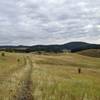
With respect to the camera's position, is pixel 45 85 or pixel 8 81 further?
pixel 8 81

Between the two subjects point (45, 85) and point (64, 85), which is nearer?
point (45, 85)

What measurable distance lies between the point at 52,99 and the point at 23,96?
5.32 feet

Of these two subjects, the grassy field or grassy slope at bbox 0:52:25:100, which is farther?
the grassy field

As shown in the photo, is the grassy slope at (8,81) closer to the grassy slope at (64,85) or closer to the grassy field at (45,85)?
the grassy field at (45,85)

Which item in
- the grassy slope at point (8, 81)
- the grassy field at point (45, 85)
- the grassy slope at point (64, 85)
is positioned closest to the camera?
the grassy slope at point (8, 81)

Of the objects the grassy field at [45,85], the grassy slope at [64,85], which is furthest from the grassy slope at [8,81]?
the grassy slope at [64,85]

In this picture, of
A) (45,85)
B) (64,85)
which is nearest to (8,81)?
(45,85)

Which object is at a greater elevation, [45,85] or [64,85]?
[45,85]

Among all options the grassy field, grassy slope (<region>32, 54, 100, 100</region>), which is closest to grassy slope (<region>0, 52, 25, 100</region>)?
the grassy field

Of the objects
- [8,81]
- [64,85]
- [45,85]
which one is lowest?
[64,85]

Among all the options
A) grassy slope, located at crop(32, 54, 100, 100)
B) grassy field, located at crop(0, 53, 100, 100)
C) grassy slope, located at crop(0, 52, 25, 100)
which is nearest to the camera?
grassy slope, located at crop(0, 52, 25, 100)

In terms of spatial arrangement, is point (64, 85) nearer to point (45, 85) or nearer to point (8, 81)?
point (45, 85)

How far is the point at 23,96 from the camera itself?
1459 cm

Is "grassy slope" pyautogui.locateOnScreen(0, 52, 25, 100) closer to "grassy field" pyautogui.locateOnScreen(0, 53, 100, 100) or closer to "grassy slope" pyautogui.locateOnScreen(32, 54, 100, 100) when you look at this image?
"grassy field" pyautogui.locateOnScreen(0, 53, 100, 100)
